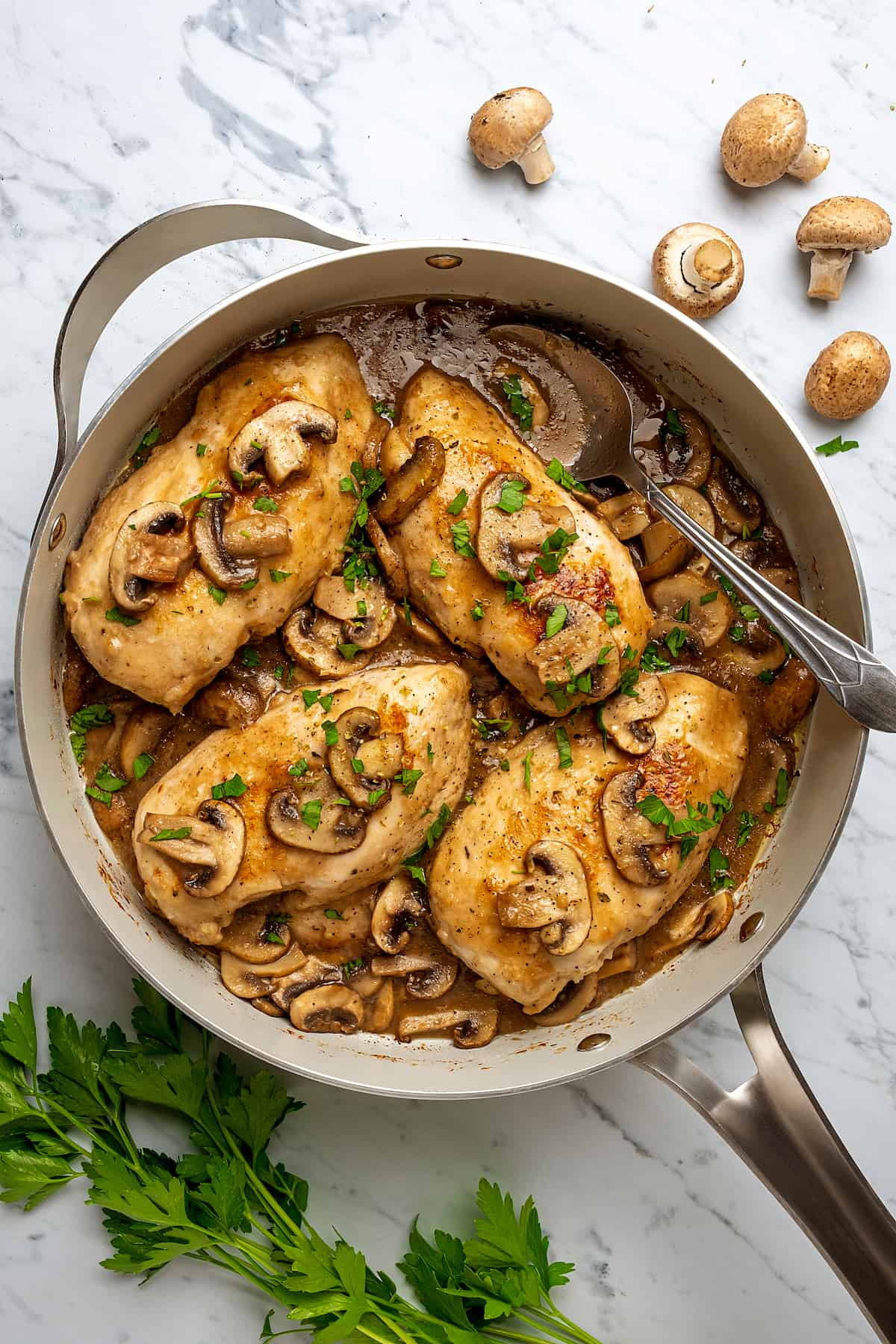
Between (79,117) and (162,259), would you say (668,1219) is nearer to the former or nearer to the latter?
(162,259)

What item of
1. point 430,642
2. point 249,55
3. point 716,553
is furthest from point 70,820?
point 249,55

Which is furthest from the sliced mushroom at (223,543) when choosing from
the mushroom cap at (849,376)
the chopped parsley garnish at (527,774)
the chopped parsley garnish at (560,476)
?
the mushroom cap at (849,376)

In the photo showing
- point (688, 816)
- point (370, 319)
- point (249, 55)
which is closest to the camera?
point (688, 816)

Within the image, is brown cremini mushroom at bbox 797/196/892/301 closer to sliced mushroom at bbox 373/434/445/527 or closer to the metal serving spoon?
the metal serving spoon

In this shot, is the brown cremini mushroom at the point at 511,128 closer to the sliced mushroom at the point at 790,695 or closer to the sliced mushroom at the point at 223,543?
the sliced mushroom at the point at 223,543

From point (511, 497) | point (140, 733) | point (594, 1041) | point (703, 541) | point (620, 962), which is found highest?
point (703, 541)

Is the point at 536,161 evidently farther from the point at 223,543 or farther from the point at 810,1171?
the point at 810,1171

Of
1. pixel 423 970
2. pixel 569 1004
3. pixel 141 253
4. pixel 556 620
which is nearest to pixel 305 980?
pixel 423 970
